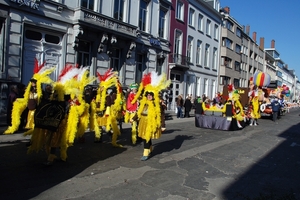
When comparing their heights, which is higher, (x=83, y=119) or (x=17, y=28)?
(x=17, y=28)

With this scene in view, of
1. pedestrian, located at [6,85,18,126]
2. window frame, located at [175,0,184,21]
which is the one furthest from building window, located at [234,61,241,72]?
pedestrian, located at [6,85,18,126]

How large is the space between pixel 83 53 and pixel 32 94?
36.8ft

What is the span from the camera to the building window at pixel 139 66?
22578 mm

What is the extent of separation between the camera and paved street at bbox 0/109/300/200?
15.5 ft

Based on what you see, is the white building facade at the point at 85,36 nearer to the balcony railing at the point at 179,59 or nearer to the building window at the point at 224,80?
the balcony railing at the point at 179,59

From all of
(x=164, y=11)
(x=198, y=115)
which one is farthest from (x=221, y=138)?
(x=164, y=11)

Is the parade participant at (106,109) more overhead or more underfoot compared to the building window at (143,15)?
more underfoot

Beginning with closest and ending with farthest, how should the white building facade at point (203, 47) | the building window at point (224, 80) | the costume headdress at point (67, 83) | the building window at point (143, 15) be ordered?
the costume headdress at point (67, 83), the building window at point (143, 15), the white building facade at point (203, 47), the building window at point (224, 80)

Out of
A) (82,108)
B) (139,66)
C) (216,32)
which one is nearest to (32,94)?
(82,108)

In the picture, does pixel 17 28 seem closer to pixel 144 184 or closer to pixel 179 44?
pixel 144 184

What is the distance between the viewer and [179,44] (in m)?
27.7

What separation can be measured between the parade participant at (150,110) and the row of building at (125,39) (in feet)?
23.8

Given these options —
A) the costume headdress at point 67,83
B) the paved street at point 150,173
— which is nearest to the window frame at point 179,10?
the paved street at point 150,173

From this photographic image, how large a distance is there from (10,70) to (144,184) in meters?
11.4
